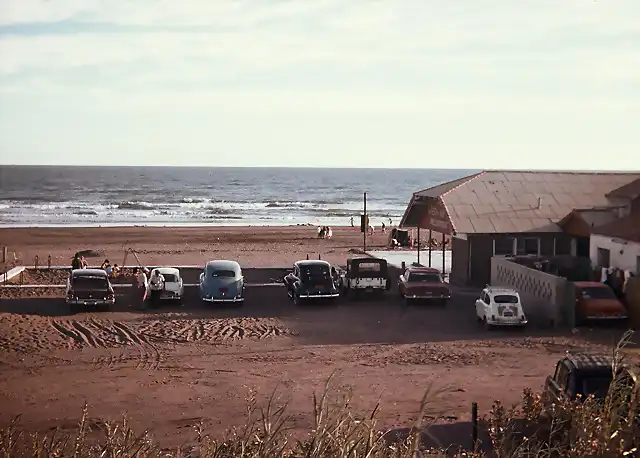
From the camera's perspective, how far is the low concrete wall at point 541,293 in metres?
23.9

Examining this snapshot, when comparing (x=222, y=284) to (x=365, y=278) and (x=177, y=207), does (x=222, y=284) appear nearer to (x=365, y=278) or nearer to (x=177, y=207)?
(x=365, y=278)

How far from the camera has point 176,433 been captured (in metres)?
13.7

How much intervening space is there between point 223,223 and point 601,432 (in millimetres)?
68457

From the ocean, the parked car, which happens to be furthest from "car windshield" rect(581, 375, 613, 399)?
the ocean

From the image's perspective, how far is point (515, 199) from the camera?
33.2 meters

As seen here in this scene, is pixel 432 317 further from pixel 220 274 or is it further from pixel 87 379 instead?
pixel 87 379

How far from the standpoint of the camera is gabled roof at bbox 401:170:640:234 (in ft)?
102

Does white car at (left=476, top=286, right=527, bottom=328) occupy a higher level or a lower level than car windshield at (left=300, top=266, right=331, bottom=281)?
lower

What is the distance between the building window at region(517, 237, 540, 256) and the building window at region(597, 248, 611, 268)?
12.4 ft

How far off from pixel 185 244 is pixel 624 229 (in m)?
30.8

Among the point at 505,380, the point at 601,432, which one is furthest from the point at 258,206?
the point at 601,432

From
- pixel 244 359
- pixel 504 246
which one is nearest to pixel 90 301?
pixel 244 359

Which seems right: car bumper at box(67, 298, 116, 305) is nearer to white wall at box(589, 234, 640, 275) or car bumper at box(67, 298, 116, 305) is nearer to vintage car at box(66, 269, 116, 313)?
vintage car at box(66, 269, 116, 313)

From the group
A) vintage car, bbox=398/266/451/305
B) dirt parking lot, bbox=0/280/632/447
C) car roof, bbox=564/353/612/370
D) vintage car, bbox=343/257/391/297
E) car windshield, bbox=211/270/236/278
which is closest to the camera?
car roof, bbox=564/353/612/370
